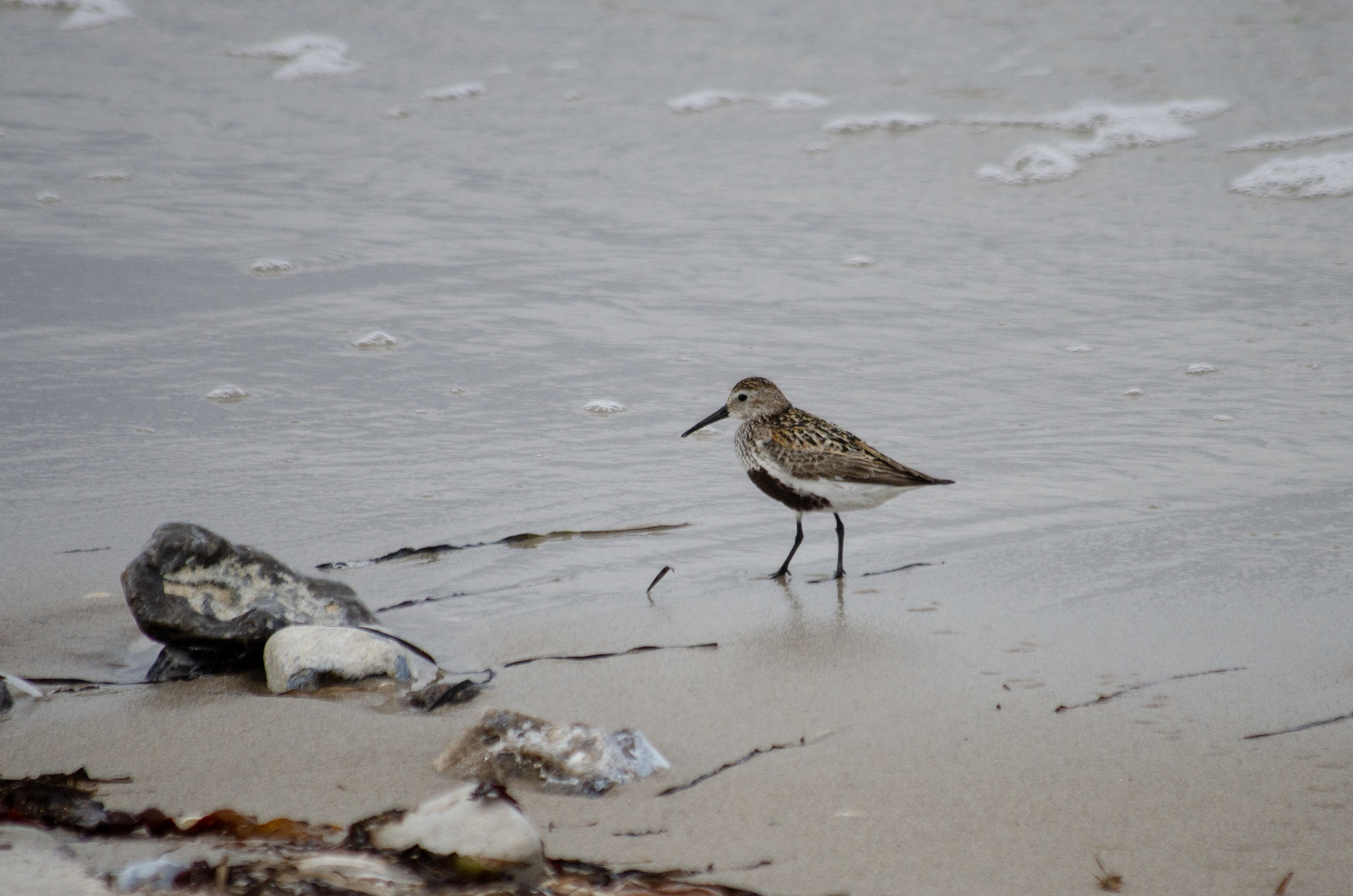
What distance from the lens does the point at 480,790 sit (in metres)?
2.32

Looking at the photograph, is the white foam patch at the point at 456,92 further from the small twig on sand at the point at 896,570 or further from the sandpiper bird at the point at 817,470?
the small twig on sand at the point at 896,570

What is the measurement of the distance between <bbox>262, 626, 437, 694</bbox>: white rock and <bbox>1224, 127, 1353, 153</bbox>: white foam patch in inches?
320

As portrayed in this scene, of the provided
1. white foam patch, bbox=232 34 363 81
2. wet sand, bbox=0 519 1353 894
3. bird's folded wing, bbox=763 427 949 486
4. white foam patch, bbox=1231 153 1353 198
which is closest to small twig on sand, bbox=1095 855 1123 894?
wet sand, bbox=0 519 1353 894

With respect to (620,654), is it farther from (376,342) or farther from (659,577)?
(376,342)

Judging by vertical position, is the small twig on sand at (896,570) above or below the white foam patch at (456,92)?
below

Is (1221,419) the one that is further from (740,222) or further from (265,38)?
(265,38)

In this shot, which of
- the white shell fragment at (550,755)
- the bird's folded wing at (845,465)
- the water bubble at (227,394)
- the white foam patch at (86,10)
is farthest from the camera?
the white foam patch at (86,10)

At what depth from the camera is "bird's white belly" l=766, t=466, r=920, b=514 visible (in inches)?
176

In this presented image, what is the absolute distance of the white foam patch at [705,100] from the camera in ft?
35.2

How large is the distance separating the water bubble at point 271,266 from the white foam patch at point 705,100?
4.29 m

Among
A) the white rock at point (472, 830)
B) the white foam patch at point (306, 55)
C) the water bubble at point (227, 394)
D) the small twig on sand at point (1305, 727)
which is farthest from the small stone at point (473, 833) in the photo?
the white foam patch at point (306, 55)

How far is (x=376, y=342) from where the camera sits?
6465mm

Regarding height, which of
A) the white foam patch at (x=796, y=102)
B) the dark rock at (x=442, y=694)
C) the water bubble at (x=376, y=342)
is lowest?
the dark rock at (x=442, y=694)

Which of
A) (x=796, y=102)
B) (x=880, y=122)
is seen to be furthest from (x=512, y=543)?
(x=796, y=102)
